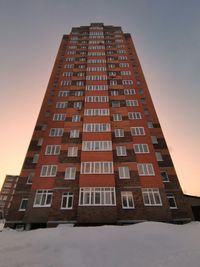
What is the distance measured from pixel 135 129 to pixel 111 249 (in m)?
22.6

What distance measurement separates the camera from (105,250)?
1042 cm

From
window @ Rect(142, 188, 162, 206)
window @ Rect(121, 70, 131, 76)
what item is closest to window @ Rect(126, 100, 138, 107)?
window @ Rect(121, 70, 131, 76)

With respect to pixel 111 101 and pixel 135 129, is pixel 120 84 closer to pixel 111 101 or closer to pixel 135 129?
pixel 111 101

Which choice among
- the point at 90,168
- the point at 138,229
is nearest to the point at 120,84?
the point at 90,168

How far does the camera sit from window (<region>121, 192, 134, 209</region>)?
72.5 feet

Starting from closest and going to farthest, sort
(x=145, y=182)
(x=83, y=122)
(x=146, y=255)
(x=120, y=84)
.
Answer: (x=146, y=255) < (x=145, y=182) < (x=83, y=122) < (x=120, y=84)

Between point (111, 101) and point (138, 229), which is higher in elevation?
point (111, 101)

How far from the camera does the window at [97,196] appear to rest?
70.6 ft

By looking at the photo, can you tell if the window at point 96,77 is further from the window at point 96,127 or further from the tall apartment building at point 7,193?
the tall apartment building at point 7,193

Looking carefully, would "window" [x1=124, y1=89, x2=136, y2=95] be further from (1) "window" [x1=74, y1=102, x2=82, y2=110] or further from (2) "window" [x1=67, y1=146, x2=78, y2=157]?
(2) "window" [x1=67, y1=146, x2=78, y2=157]

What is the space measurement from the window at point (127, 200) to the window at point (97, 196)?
161cm

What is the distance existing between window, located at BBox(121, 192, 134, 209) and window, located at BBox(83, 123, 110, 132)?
36.9 feet

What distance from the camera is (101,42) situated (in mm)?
49625

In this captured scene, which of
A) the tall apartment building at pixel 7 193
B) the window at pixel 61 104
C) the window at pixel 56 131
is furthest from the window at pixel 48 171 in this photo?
the tall apartment building at pixel 7 193
